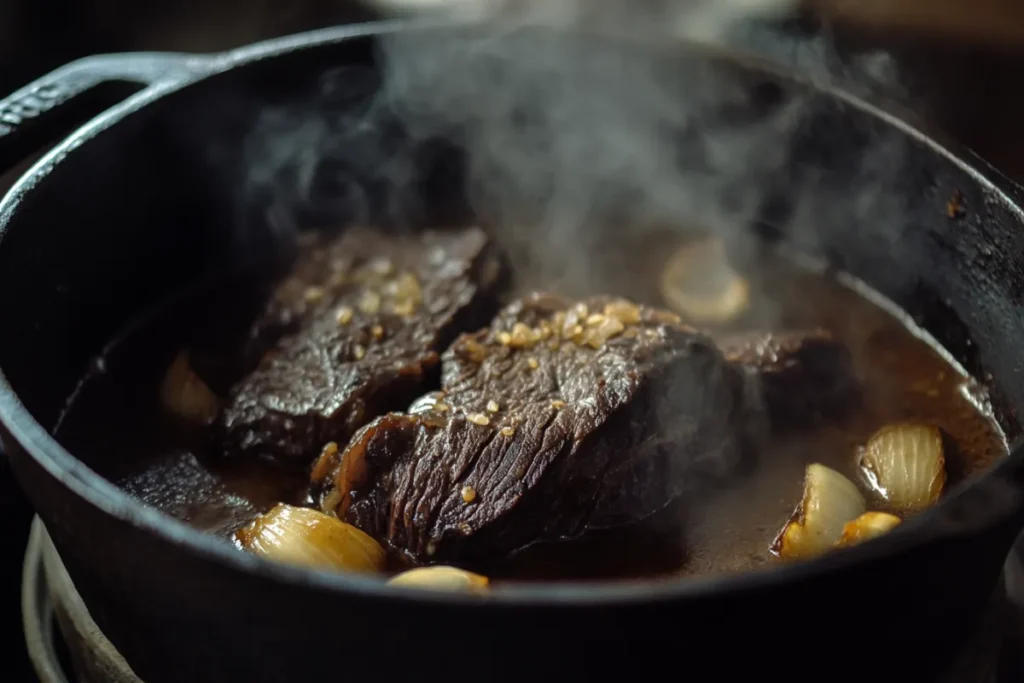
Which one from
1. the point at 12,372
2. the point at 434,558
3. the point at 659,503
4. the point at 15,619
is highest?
the point at 12,372

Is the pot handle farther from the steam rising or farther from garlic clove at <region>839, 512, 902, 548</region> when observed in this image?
garlic clove at <region>839, 512, 902, 548</region>

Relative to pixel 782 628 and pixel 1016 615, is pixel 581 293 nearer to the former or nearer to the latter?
pixel 1016 615

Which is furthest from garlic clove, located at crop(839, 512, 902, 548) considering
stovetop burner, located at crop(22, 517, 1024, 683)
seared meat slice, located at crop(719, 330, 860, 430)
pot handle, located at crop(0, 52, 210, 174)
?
pot handle, located at crop(0, 52, 210, 174)

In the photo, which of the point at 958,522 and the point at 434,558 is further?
the point at 434,558

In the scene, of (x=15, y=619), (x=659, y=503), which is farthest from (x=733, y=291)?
(x=15, y=619)

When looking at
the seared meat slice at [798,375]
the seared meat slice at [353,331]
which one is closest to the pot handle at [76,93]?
the seared meat slice at [353,331]

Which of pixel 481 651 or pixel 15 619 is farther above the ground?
pixel 481 651

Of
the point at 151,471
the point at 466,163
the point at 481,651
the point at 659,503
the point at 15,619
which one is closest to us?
the point at 481,651
